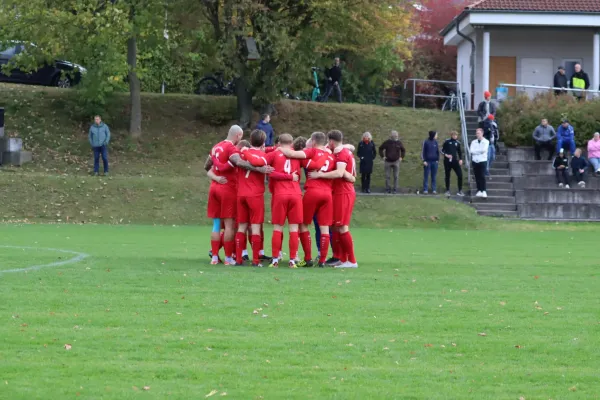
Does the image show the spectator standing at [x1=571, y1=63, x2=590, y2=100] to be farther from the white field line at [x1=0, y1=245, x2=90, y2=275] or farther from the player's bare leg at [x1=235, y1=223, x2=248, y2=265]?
the player's bare leg at [x1=235, y1=223, x2=248, y2=265]

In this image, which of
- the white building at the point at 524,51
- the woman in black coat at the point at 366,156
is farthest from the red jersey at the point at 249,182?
the white building at the point at 524,51

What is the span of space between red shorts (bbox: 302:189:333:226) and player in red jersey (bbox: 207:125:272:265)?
1.14 metres

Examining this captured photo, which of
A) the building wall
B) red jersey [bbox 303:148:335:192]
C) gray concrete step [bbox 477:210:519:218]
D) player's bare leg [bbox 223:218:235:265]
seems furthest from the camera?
the building wall

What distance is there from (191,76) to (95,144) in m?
14.4

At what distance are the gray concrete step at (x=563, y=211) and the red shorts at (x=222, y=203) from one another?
18.4 m

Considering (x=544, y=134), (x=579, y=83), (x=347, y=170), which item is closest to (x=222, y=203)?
(x=347, y=170)

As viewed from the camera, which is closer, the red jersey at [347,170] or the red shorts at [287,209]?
the red shorts at [287,209]

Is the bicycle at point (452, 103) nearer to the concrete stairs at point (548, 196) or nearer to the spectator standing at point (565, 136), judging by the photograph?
the concrete stairs at point (548, 196)

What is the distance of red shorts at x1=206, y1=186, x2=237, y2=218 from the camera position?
1649cm

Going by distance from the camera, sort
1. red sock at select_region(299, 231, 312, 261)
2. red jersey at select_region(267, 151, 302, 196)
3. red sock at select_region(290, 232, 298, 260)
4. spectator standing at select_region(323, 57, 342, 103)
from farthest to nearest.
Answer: spectator standing at select_region(323, 57, 342, 103) < red sock at select_region(299, 231, 312, 261) < red sock at select_region(290, 232, 298, 260) < red jersey at select_region(267, 151, 302, 196)

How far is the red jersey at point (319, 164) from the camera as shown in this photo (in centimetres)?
1619

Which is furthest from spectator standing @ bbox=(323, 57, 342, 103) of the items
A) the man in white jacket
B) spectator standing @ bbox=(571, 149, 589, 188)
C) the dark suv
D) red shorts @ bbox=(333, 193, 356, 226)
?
red shorts @ bbox=(333, 193, 356, 226)

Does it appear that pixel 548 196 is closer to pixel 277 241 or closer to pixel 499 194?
pixel 499 194

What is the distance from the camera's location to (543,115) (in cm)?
3791
